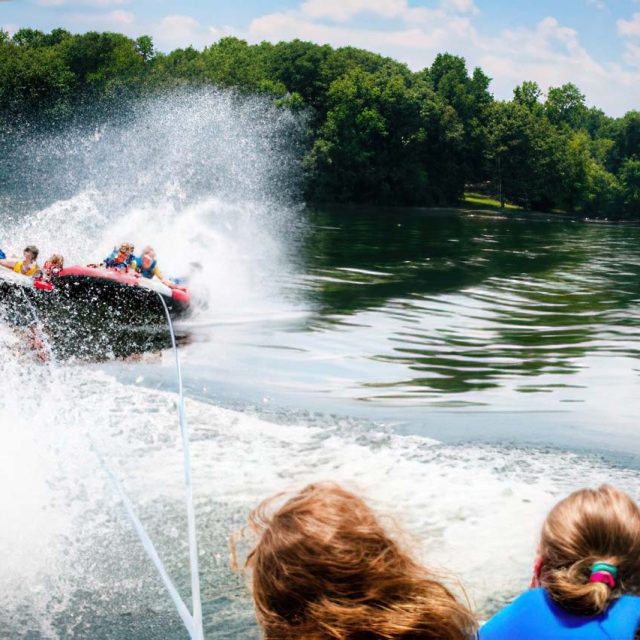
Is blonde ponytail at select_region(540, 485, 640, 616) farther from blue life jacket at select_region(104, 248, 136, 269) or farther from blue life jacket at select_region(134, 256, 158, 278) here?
blue life jacket at select_region(134, 256, 158, 278)

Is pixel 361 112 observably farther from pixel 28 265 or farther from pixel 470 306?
pixel 28 265

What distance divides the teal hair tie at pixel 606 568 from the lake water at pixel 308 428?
39 centimetres

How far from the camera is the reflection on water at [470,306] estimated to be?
10.8 metres

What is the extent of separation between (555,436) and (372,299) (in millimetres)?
9104

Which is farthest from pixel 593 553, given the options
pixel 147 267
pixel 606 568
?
pixel 147 267

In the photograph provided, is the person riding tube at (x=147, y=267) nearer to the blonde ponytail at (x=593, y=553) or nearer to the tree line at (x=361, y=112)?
the blonde ponytail at (x=593, y=553)

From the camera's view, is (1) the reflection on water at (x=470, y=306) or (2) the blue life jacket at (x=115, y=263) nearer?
(1) the reflection on water at (x=470, y=306)

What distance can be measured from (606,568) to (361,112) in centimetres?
6097

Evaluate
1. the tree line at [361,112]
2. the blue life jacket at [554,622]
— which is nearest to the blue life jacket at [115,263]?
the blue life jacket at [554,622]

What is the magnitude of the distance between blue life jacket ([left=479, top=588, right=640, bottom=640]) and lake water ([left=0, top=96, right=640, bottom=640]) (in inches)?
14.4

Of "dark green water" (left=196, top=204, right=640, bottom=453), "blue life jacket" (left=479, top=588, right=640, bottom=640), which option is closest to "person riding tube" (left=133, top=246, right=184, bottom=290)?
"dark green water" (left=196, top=204, right=640, bottom=453)

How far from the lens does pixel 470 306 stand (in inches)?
654

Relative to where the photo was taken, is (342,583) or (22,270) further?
(22,270)

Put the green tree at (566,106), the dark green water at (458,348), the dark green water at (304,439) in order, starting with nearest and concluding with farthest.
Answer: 1. the dark green water at (304,439)
2. the dark green water at (458,348)
3. the green tree at (566,106)
